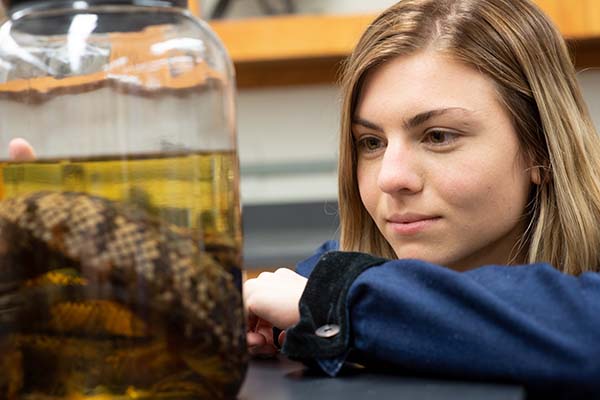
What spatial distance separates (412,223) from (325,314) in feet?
1.25

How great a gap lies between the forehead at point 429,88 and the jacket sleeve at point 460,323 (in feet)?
1.26

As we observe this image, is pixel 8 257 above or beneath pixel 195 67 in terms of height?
beneath

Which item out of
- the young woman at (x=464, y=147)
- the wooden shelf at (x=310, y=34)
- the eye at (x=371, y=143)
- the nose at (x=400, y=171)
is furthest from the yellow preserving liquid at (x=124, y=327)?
the wooden shelf at (x=310, y=34)

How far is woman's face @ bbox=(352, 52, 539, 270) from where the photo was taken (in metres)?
1.00

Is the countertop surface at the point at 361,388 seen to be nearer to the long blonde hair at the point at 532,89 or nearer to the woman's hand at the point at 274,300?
the woman's hand at the point at 274,300

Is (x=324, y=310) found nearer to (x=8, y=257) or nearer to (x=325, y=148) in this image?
(x=8, y=257)

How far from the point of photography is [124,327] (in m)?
0.50

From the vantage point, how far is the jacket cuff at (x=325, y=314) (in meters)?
0.64

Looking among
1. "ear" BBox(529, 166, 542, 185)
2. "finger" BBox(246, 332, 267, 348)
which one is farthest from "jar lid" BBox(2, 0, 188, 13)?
"ear" BBox(529, 166, 542, 185)

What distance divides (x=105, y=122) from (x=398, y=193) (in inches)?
20.4

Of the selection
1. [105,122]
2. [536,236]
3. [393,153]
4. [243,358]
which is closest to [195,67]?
[105,122]

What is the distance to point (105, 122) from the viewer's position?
534 mm

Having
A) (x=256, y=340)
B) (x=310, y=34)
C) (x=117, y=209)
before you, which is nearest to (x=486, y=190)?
(x=256, y=340)

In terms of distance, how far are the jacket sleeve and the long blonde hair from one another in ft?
1.40
